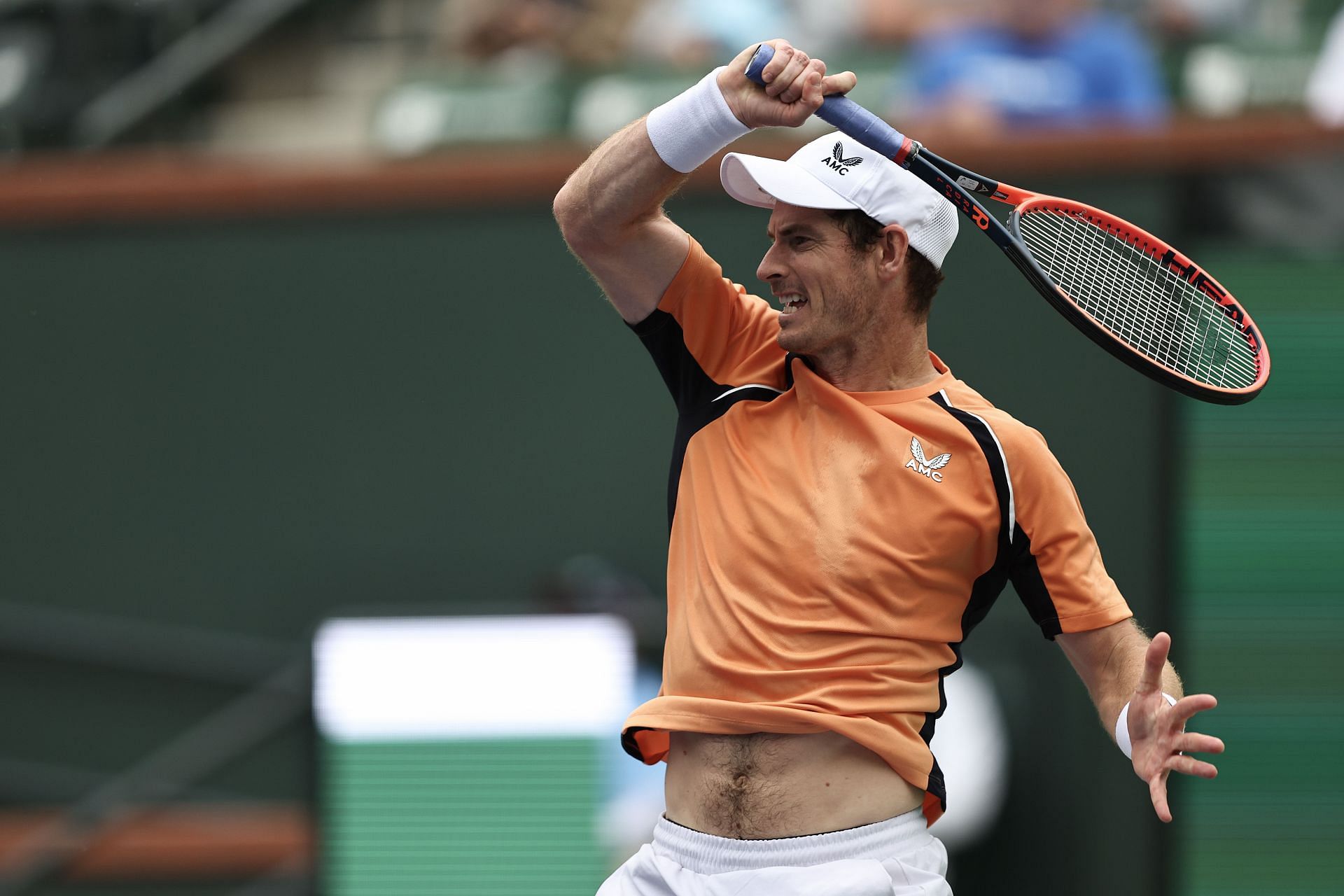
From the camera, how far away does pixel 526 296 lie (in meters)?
7.39

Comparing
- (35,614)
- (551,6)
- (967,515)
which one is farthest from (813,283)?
(551,6)

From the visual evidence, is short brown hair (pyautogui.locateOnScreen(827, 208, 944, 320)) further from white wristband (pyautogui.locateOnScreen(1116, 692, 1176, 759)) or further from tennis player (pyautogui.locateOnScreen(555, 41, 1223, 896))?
white wristband (pyautogui.locateOnScreen(1116, 692, 1176, 759))

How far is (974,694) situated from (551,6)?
410cm

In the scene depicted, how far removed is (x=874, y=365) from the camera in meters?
3.88

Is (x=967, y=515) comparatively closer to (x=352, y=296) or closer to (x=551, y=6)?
(x=352, y=296)

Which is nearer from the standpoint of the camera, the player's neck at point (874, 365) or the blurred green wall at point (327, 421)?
the player's neck at point (874, 365)

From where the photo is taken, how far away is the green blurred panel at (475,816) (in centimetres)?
659

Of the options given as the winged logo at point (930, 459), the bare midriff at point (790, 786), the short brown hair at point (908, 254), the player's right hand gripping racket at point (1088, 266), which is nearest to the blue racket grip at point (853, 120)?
the player's right hand gripping racket at point (1088, 266)

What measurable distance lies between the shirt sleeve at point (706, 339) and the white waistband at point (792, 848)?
0.92 meters

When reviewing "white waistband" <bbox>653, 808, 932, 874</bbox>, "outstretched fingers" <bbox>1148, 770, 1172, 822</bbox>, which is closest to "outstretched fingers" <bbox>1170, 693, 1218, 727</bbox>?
"outstretched fingers" <bbox>1148, 770, 1172, 822</bbox>

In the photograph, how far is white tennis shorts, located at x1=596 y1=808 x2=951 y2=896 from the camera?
3.60 metres

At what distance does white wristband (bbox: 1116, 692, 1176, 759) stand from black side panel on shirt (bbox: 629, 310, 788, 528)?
96 centimetres

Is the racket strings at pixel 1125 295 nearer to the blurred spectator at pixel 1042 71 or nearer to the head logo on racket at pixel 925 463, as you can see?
the head logo on racket at pixel 925 463

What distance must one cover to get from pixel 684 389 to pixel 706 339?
12cm
